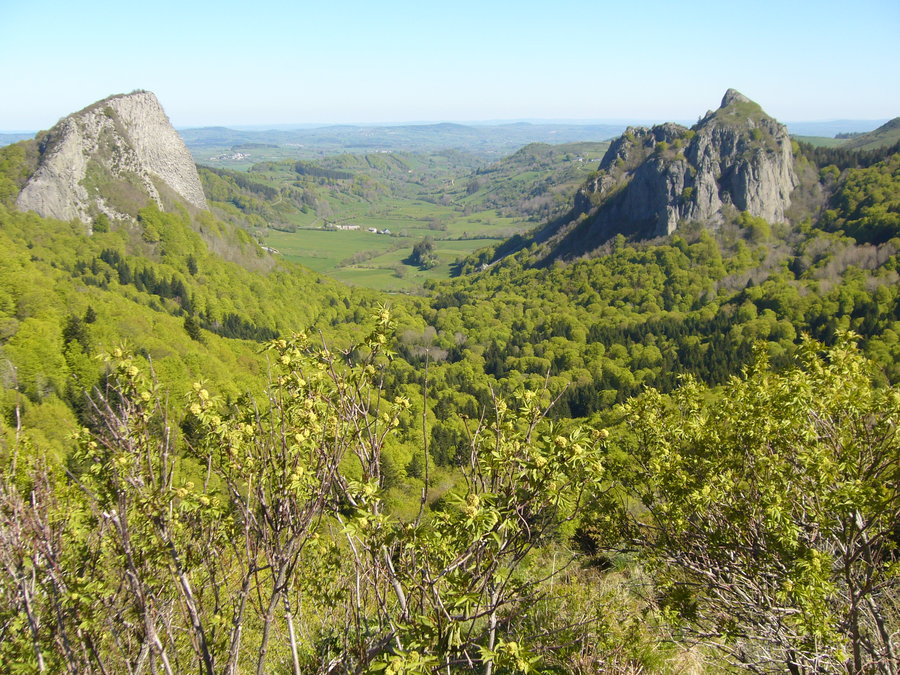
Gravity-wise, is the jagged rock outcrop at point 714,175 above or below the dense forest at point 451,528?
above

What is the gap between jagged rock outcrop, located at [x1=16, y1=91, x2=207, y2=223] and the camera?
94.3 metres

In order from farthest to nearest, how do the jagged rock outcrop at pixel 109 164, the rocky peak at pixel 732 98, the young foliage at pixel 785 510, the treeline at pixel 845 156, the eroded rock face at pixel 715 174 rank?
the rocky peak at pixel 732 98, the eroded rock face at pixel 715 174, the treeline at pixel 845 156, the jagged rock outcrop at pixel 109 164, the young foliage at pixel 785 510

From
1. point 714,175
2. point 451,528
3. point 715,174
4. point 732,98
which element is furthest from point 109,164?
point 732,98

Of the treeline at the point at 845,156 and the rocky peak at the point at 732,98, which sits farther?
the rocky peak at the point at 732,98

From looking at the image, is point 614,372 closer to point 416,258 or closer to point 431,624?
point 431,624

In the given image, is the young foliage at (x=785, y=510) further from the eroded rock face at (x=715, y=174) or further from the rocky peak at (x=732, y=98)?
the rocky peak at (x=732, y=98)

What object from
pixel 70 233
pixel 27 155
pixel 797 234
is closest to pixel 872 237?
pixel 797 234

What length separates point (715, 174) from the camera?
122000 millimetres

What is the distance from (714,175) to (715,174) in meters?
0.54

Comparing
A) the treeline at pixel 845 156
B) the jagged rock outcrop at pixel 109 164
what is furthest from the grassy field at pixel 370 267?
the treeline at pixel 845 156

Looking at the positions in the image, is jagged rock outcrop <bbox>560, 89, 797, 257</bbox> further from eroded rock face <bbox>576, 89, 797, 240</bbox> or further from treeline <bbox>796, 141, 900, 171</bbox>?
treeline <bbox>796, 141, 900, 171</bbox>

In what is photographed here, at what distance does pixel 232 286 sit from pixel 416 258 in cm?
8858

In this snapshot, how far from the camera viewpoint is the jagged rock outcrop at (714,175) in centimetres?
11644

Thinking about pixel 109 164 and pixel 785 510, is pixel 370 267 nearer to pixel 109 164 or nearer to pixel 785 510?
Answer: pixel 109 164
